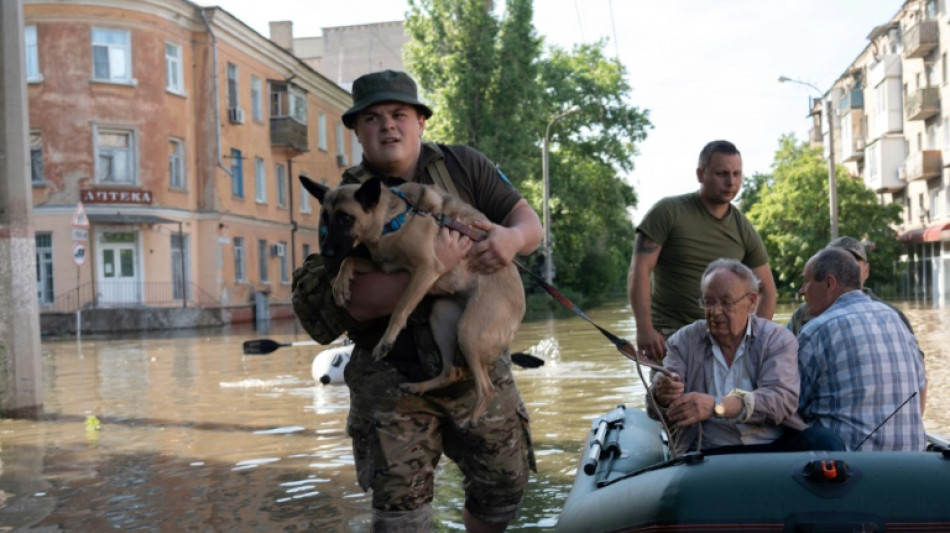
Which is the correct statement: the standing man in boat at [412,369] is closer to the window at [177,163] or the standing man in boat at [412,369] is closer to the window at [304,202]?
the window at [177,163]

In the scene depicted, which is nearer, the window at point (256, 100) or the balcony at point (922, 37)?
the window at point (256, 100)

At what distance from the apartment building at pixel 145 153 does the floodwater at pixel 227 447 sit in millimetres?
16075

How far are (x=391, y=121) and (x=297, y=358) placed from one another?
14686 millimetres

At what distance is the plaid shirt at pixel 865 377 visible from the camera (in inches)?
165

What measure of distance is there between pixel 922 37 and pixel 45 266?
1544 inches

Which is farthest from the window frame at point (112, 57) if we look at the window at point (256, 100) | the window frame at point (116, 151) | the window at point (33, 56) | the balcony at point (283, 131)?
the balcony at point (283, 131)

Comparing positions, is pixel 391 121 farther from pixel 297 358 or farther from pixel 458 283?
pixel 297 358

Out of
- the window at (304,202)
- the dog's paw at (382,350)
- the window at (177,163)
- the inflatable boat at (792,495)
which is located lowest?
the inflatable boat at (792,495)

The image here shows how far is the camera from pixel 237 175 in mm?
38219

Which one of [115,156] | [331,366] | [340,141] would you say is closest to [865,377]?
[331,366]

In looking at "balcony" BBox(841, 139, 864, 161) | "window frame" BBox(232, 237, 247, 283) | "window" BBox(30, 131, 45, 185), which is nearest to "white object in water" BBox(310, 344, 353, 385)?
"window" BBox(30, 131, 45, 185)

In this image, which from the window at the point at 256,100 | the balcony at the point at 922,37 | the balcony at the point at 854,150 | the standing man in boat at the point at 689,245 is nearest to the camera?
the standing man in boat at the point at 689,245

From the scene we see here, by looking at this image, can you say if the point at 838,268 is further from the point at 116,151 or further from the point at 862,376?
the point at 116,151

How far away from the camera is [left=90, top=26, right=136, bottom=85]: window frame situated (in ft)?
107
